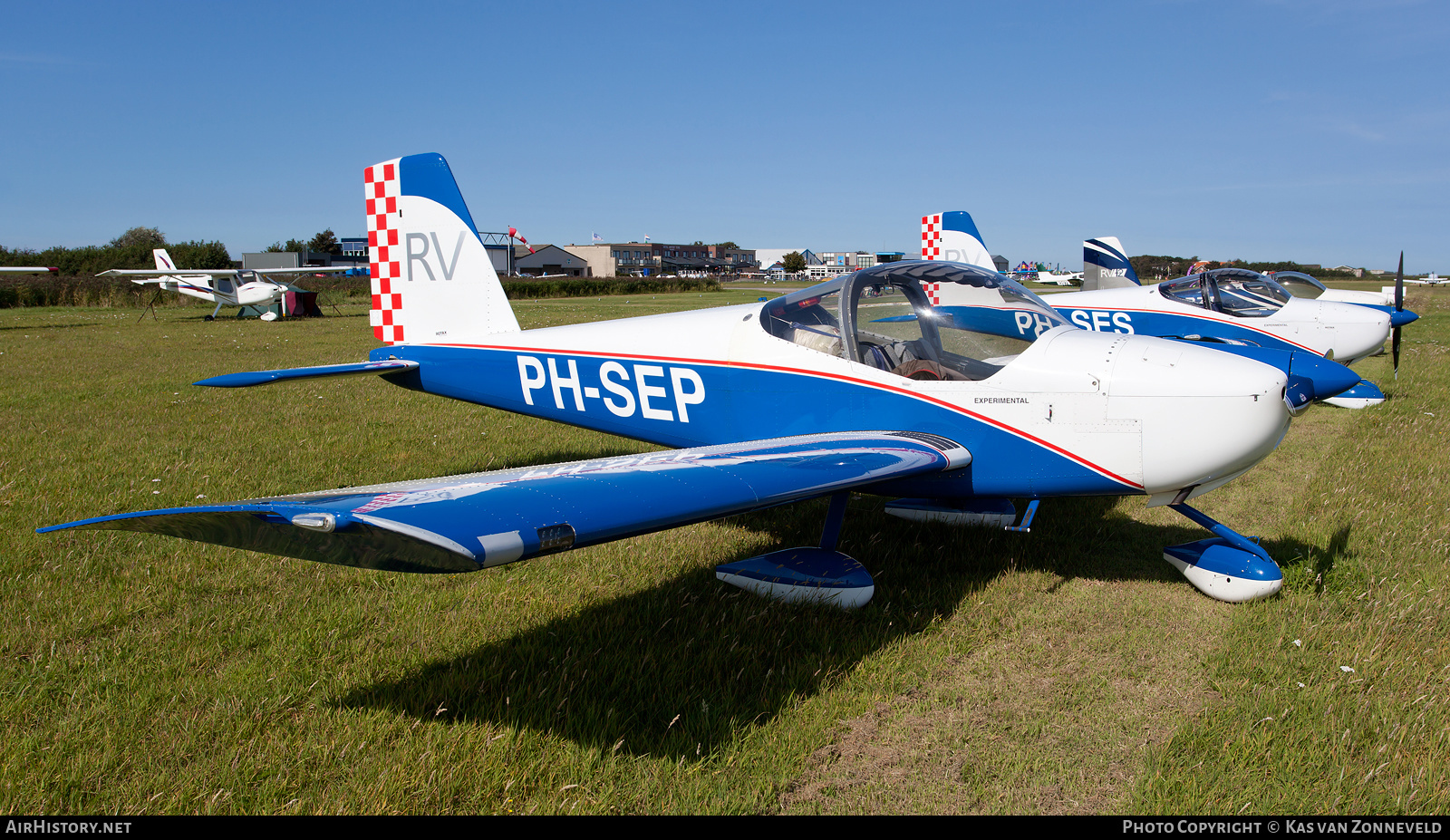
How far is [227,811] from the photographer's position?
7.96 feet

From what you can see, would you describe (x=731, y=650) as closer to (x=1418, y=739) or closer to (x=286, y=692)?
(x=286, y=692)

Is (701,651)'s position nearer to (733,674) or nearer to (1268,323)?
(733,674)

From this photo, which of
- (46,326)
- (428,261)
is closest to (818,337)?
(428,261)

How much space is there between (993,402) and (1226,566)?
1688 millimetres

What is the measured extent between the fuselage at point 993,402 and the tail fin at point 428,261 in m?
1.26

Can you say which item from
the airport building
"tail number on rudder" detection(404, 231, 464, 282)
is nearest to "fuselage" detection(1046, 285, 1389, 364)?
"tail number on rudder" detection(404, 231, 464, 282)

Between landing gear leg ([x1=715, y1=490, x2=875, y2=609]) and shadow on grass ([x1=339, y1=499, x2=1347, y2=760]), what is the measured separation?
0.08 meters

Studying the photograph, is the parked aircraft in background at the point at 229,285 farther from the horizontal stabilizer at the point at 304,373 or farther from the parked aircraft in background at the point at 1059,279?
the parked aircraft in background at the point at 1059,279

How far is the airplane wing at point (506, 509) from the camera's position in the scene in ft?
6.89

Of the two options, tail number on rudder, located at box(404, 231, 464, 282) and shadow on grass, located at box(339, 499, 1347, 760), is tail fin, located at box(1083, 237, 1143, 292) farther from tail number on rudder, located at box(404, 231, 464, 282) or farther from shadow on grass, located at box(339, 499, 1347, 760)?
tail number on rudder, located at box(404, 231, 464, 282)

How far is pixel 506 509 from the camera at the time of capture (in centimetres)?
241
